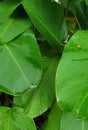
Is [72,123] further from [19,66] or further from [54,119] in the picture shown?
[19,66]

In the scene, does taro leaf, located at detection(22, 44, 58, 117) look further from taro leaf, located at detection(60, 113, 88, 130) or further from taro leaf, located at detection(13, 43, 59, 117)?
taro leaf, located at detection(60, 113, 88, 130)

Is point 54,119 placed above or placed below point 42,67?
below

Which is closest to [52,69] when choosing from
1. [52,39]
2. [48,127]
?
[52,39]

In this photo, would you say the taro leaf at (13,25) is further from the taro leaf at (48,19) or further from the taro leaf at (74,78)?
the taro leaf at (74,78)

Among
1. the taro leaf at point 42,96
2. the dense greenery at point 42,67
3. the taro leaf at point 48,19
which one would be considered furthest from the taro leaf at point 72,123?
the taro leaf at point 48,19

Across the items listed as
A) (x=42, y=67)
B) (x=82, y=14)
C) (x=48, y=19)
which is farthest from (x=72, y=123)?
(x=82, y=14)

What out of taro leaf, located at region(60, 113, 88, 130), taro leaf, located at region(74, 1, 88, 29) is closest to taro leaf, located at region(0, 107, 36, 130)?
taro leaf, located at region(60, 113, 88, 130)
